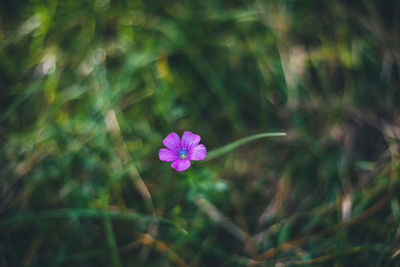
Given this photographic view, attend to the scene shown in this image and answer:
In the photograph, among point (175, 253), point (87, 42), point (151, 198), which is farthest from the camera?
point (87, 42)

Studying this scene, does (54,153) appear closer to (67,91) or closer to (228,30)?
(67,91)

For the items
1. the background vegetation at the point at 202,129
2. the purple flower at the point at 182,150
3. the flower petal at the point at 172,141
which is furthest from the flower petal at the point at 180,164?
the background vegetation at the point at 202,129

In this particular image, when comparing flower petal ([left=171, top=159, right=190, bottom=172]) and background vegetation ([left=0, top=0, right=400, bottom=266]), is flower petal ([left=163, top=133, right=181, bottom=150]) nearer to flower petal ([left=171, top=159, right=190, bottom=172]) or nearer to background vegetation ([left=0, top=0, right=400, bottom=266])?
flower petal ([left=171, top=159, right=190, bottom=172])

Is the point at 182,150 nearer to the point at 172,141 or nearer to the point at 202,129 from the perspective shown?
the point at 172,141

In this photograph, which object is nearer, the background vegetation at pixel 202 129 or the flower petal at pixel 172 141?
the flower petal at pixel 172 141

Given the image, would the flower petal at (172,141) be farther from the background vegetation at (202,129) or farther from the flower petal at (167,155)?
the background vegetation at (202,129)

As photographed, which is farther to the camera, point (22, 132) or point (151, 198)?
point (22, 132)

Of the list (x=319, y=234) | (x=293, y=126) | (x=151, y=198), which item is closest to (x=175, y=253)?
(x=151, y=198)
